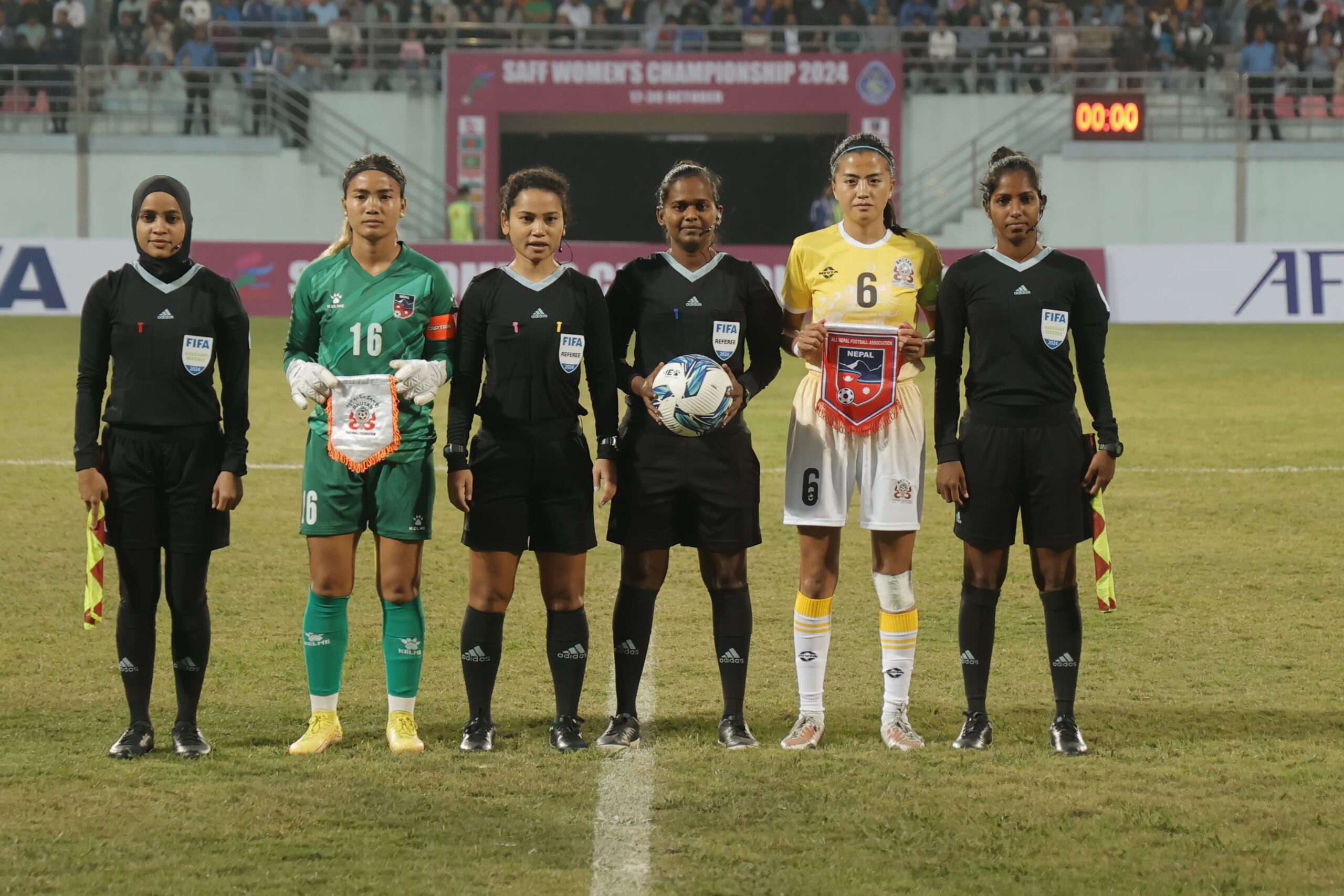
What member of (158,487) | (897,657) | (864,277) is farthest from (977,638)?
(158,487)

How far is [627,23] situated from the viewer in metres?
30.6

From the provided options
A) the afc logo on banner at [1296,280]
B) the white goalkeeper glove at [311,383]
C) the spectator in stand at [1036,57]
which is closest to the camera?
the white goalkeeper glove at [311,383]

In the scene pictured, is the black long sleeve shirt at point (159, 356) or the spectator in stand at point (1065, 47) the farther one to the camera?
the spectator in stand at point (1065, 47)

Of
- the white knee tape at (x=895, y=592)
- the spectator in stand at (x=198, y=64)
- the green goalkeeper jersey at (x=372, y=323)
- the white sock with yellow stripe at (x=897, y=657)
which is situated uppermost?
the spectator in stand at (x=198, y=64)

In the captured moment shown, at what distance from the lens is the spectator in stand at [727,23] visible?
2939 cm

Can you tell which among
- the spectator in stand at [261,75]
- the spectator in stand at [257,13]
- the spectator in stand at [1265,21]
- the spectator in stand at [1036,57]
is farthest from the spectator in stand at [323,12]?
the spectator in stand at [1265,21]

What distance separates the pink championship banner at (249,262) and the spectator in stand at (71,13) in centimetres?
903

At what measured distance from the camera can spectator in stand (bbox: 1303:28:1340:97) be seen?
29.1m

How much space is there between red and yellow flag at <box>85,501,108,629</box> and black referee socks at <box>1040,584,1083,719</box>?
308 centimetres

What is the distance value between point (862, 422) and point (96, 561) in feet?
8.35

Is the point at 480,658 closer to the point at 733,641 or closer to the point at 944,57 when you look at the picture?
the point at 733,641

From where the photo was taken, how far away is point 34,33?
28.7 meters

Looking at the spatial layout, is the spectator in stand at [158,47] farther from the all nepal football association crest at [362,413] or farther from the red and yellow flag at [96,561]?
the all nepal football association crest at [362,413]

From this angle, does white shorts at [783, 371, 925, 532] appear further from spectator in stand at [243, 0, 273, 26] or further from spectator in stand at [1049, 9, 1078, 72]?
spectator in stand at [243, 0, 273, 26]
